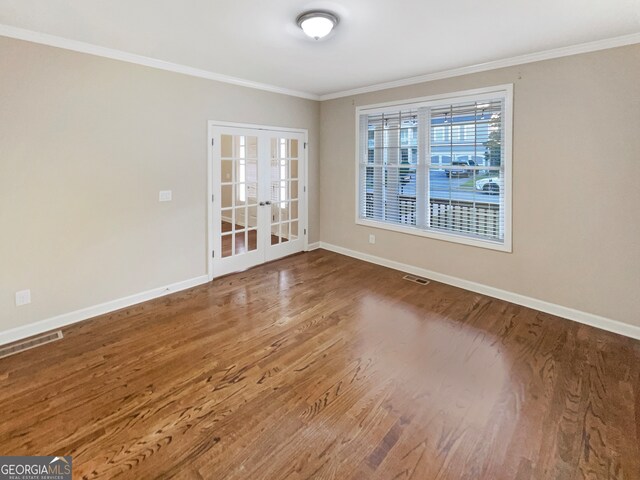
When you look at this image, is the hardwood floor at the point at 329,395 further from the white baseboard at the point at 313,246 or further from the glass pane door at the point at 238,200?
the white baseboard at the point at 313,246

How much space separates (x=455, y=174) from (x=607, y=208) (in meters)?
1.55

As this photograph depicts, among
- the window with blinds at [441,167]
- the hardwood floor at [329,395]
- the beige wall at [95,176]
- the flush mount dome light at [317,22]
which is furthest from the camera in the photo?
the window with blinds at [441,167]

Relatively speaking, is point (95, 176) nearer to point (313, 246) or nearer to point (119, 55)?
point (119, 55)

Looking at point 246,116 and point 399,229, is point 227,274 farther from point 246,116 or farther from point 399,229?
point 399,229

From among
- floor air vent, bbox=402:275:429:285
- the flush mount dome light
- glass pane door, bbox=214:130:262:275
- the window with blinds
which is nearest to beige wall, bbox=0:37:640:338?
the window with blinds

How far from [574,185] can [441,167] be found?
1452mm

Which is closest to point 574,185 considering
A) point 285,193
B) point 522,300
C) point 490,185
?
point 490,185

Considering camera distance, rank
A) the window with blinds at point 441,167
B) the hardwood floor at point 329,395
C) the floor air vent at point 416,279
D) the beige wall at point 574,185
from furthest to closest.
Answer: the floor air vent at point 416,279
the window with blinds at point 441,167
the beige wall at point 574,185
the hardwood floor at point 329,395

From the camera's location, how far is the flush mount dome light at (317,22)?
8.35 ft

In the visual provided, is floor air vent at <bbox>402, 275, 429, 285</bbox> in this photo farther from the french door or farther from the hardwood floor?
the french door

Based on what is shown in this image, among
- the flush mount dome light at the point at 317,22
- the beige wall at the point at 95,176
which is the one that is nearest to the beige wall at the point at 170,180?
the beige wall at the point at 95,176

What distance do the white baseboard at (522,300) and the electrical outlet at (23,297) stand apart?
13.3 ft

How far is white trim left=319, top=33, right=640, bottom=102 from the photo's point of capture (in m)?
2.99

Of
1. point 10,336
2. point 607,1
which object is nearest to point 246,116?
point 10,336
